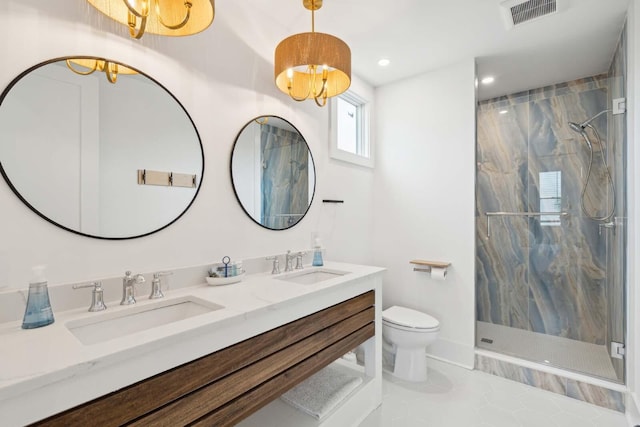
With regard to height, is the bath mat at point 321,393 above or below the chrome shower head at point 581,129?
below

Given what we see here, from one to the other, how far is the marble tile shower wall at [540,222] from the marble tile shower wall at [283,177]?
2162mm

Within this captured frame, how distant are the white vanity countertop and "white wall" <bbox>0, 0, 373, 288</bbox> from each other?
0.21 m

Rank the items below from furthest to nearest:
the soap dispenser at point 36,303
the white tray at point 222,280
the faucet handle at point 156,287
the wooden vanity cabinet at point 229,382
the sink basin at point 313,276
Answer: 1. the sink basin at point 313,276
2. the white tray at point 222,280
3. the faucet handle at point 156,287
4. the soap dispenser at point 36,303
5. the wooden vanity cabinet at point 229,382

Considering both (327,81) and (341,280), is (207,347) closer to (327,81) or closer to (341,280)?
(341,280)

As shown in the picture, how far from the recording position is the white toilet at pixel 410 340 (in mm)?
2186

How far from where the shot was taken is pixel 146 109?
1.40 meters

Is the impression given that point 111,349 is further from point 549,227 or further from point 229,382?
point 549,227

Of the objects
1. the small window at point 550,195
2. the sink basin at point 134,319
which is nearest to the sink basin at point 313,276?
the sink basin at point 134,319

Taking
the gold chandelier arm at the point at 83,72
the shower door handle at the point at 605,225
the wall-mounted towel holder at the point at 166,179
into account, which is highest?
the gold chandelier arm at the point at 83,72

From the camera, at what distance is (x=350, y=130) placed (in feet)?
9.46

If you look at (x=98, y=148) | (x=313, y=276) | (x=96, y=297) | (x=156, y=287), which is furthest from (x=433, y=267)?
(x=98, y=148)

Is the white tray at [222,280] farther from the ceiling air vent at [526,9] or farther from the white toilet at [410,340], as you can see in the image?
the ceiling air vent at [526,9]

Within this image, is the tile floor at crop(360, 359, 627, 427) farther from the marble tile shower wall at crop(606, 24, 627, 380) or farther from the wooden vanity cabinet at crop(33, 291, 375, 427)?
the wooden vanity cabinet at crop(33, 291, 375, 427)

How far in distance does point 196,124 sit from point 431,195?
204 cm
